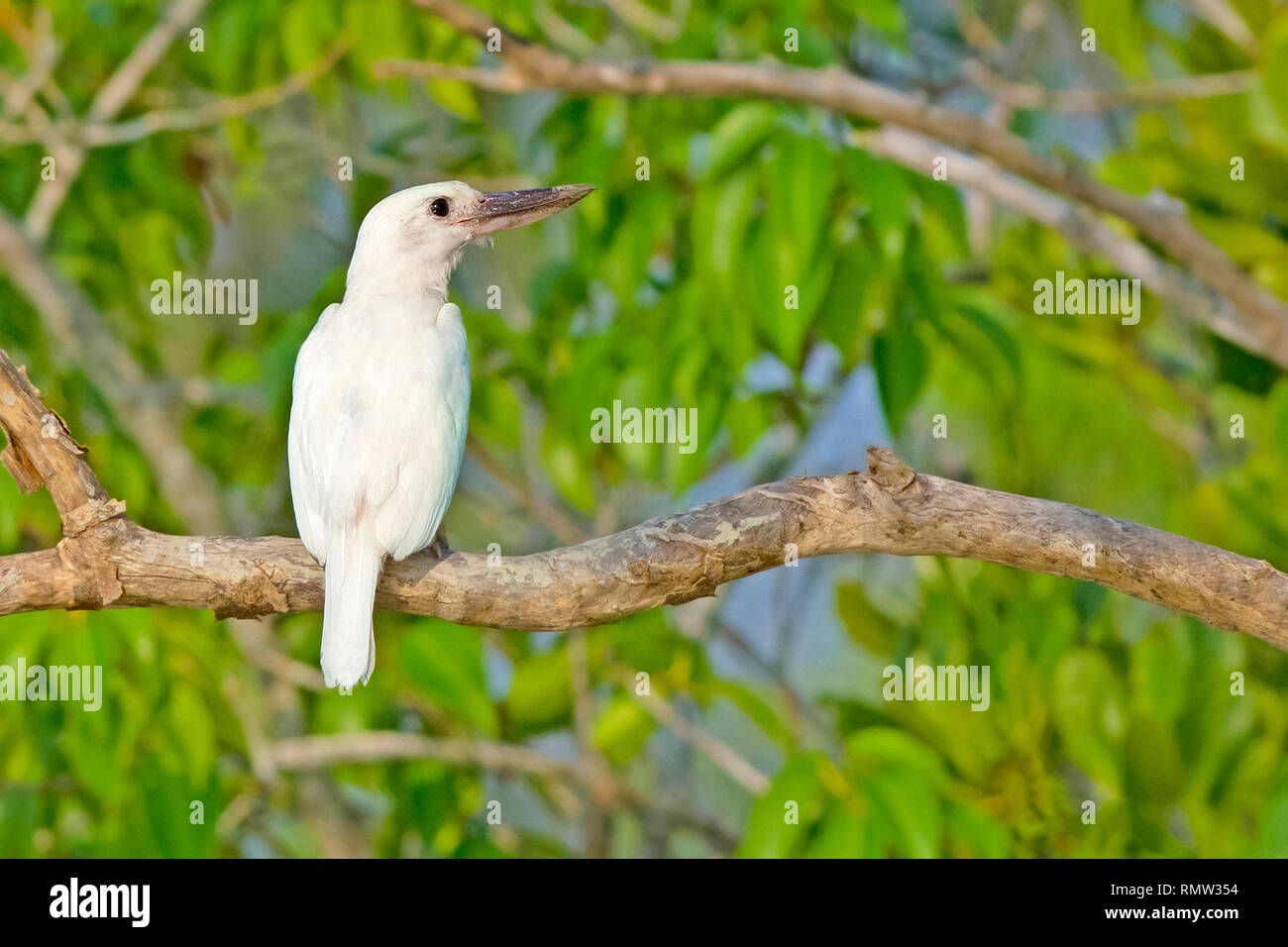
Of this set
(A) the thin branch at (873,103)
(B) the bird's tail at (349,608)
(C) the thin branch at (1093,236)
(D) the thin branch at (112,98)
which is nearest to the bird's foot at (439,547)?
(B) the bird's tail at (349,608)

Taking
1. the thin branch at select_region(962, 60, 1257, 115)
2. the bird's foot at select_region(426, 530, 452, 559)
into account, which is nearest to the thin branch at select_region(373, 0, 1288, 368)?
the thin branch at select_region(962, 60, 1257, 115)

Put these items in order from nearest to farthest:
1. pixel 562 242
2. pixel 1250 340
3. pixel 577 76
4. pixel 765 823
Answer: pixel 765 823
pixel 577 76
pixel 1250 340
pixel 562 242

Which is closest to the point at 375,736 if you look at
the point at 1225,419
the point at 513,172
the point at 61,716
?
the point at 61,716

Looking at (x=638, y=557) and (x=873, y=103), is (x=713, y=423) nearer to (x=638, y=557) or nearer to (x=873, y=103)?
(x=638, y=557)

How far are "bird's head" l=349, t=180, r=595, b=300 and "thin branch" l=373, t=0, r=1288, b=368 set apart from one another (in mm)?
549

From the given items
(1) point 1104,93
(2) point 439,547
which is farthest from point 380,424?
(1) point 1104,93

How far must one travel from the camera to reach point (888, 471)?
2.31 m

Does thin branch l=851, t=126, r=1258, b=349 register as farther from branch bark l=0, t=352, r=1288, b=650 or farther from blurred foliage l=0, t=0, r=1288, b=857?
branch bark l=0, t=352, r=1288, b=650

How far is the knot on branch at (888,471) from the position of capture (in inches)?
90.3

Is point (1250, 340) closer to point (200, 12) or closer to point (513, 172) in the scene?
point (513, 172)

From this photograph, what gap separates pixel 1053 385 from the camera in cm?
389

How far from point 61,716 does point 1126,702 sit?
10.1 ft

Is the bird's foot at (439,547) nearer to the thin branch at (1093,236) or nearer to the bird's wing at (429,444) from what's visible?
the bird's wing at (429,444)

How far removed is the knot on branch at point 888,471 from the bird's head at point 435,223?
1.06 m
